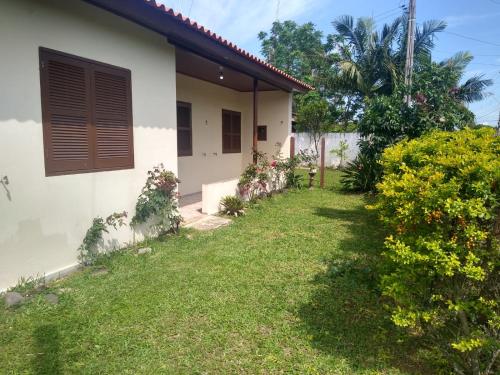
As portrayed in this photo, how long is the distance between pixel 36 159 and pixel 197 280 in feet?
7.26

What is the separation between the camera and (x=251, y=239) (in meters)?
5.59

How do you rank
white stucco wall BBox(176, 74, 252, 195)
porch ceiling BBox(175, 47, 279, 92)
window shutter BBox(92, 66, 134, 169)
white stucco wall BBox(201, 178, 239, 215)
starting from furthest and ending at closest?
white stucco wall BBox(176, 74, 252, 195) → white stucco wall BBox(201, 178, 239, 215) → porch ceiling BBox(175, 47, 279, 92) → window shutter BBox(92, 66, 134, 169)

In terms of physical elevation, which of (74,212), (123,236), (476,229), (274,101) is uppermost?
(274,101)

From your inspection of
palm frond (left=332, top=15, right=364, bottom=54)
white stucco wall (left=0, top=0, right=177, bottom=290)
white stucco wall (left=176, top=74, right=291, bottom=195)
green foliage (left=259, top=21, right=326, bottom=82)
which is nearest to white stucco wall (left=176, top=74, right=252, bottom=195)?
white stucco wall (left=176, top=74, right=291, bottom=195)

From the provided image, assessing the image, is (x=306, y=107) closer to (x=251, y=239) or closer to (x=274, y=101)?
(x=274, y=101)

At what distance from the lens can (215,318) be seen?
10.3 feet

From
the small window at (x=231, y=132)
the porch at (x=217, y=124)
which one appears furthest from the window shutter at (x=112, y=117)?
the small window at (x=231, y=132)

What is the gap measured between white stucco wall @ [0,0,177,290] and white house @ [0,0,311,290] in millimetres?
11

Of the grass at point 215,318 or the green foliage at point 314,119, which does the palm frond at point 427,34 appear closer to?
the green foliage at point 314,119

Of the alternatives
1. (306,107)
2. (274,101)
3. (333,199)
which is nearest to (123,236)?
(333,199)

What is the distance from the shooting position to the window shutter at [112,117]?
446cm

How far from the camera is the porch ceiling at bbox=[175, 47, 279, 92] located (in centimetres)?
663

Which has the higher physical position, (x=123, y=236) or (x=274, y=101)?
(x=274, y=101)

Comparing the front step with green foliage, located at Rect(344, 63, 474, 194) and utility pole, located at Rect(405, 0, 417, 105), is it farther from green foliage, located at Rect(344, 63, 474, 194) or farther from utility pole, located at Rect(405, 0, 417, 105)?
utility pole, located at Rect(405, 0, 417, 105)
